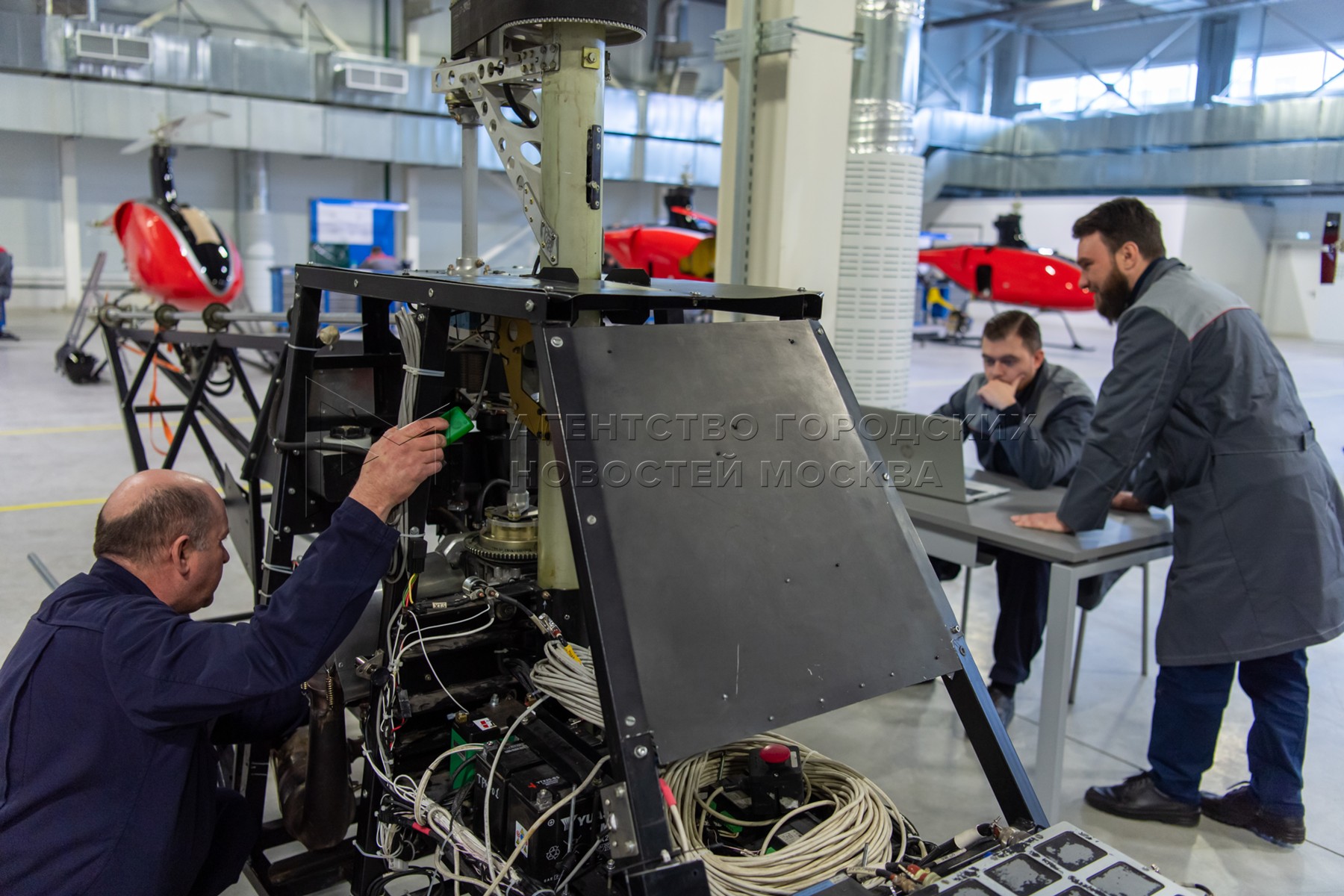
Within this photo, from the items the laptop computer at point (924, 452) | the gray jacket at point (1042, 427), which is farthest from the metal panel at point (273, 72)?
the laptop computer at point (924, 452)

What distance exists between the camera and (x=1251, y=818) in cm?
255

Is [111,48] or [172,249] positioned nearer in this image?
[172,249]

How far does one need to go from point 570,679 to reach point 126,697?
66 centimetres

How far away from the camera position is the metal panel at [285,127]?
12.5 meters

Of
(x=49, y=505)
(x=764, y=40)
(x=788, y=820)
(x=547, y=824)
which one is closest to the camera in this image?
(x=547, y=824)

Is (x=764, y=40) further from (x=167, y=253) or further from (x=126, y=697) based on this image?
(x=167, y=253)

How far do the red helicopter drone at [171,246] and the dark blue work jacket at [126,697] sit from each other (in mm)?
6702

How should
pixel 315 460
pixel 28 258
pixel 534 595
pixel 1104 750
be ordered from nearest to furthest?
1. pixel 534 595
2. pixel 315 460
3. pixel 1104 750
4. pixel 28 258

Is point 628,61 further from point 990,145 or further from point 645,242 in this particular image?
point 645,242

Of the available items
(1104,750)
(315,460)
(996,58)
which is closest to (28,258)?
(315,460)

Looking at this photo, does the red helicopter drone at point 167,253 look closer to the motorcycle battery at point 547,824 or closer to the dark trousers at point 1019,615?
the dark trousers at point 1019,615

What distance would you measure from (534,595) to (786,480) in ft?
2.24

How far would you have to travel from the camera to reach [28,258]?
1297cm

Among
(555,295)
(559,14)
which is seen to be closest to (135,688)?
(555,295)
